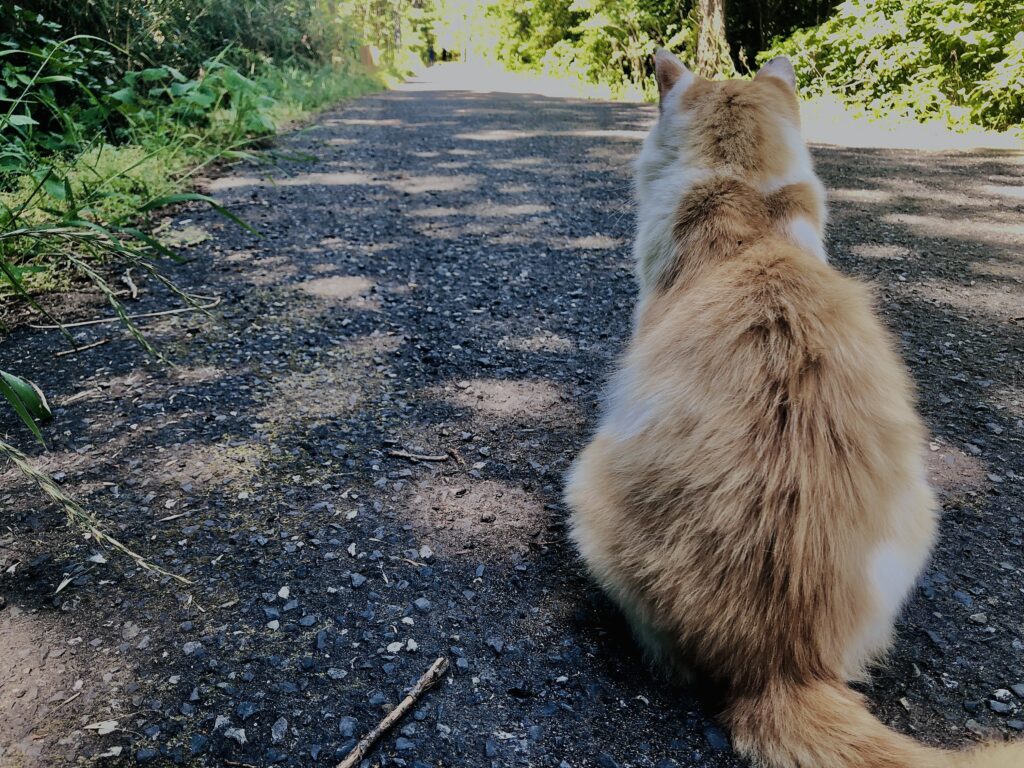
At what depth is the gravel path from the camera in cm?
141

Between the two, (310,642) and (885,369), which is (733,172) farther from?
(310,642)

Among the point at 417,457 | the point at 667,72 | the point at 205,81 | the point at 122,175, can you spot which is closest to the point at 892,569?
the point at 417,457

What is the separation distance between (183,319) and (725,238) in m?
2.56

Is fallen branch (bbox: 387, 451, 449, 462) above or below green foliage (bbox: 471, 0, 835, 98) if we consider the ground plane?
below

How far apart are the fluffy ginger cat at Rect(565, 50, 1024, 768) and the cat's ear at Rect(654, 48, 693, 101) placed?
1.06m

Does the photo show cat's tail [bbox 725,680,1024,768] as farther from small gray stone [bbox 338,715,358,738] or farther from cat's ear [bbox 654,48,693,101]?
cat's ear [bbox 654,48,693,101]

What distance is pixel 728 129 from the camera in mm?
2088

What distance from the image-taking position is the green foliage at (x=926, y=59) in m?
6.78

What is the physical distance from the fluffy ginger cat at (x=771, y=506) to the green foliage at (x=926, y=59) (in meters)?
7.04

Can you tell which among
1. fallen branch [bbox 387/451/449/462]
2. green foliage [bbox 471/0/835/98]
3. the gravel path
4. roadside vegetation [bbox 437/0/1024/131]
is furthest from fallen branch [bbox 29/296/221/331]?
green foliage [bbox 471/0/835/98]

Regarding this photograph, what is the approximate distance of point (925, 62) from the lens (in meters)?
7.82

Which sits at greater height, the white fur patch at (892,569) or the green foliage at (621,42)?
the green foliage at (621,42)

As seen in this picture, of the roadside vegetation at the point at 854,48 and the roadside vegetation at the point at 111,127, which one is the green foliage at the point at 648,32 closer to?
the roadside vegetation at the point at 854,48

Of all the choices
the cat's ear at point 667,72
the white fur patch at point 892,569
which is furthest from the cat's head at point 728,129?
the white fur patch at point 892,569
